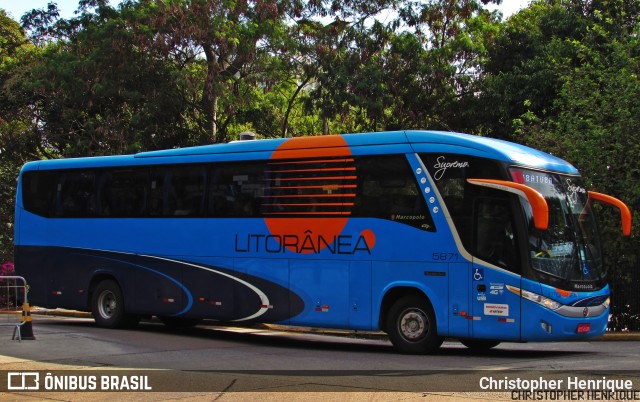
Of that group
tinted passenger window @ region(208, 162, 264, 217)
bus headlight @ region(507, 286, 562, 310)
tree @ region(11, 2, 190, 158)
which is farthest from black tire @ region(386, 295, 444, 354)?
tree @ region(11, 2, 190, 158)

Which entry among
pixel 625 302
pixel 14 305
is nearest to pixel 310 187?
pixel 14 305

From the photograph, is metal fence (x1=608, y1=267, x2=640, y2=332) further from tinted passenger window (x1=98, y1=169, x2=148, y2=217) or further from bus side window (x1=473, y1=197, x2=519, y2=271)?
tinted passenger window (x1=98, y1=169, x2=148, y2=217)

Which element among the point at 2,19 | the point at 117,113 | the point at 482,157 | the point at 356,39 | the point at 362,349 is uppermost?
the point at 2,19

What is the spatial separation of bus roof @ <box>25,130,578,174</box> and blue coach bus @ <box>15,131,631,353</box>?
3cm

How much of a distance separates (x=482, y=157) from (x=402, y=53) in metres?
13.6

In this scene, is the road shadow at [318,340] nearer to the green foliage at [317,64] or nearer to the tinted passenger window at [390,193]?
the tinted passenger window at [390,193]

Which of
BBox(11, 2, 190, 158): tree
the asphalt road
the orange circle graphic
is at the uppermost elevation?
BBox(11, 2, 190, 158): tree

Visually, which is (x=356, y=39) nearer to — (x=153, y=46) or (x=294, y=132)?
(x=153, y=46)

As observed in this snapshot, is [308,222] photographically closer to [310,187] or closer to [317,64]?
[310,187]

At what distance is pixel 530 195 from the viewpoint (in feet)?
39.7

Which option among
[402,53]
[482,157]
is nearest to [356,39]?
[402,53]

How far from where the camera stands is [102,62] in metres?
26.7

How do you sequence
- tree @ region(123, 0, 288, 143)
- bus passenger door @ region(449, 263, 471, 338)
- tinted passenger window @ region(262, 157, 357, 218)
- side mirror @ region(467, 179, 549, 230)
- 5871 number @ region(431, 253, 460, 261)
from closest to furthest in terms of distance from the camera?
side mirror @ region(467, 179, 549, 230) < bus passenger door @ region(449, 263, 471, 338) < 5871 number @ region(431, 253, 460, 261) < tinted passenger window @ region(262, 157, 357, 218) < tree @ region(123, 0, 288, 143)

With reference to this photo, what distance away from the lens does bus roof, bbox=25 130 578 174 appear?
42.9ft
